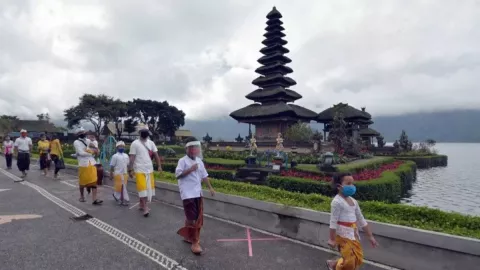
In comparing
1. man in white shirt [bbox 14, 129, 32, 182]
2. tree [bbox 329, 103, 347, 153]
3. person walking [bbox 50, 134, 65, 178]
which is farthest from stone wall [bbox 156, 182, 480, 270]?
tree [bbox 329, 103, 347, 153]

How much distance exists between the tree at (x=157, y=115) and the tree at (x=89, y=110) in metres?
9.87

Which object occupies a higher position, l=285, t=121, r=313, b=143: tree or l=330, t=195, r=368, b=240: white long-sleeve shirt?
l=285, t=121, r=313, b=143: tree

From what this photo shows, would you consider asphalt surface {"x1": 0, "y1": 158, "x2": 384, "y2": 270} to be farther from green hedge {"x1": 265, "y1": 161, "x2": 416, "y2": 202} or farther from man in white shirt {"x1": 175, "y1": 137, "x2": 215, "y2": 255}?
green hedge {"x1": 265, "y1": 161, "x2": 416, "y2": 202}

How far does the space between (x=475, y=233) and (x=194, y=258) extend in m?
4.17

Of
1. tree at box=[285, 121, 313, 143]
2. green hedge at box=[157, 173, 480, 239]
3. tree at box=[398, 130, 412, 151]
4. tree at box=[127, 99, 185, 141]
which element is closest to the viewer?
green hedge at box=[157, 173, 480, 239]

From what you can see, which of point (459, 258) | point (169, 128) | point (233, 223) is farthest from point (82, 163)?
point (169, 128)

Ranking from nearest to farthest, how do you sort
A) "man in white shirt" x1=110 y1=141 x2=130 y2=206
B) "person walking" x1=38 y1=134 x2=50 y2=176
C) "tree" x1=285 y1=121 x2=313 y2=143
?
1. "man in white shirt" x1=110 y1=141 x2=130 y2=206
2. "person walking" x1=38 y1=134 x2=50 y2=176
3. "tree" x1=285 y1=121 x2=313 y2=143

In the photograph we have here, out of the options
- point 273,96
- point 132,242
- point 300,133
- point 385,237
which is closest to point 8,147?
point 132,242

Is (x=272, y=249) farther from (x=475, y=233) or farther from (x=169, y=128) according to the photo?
(x=169, y=128)

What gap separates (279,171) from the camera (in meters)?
14.8

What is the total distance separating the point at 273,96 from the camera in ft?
135

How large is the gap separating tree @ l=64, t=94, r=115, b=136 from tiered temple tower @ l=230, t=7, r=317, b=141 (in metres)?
28.5

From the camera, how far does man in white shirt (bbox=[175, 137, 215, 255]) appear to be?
545cm

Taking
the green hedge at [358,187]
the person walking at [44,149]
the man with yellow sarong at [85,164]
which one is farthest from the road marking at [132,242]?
the person walking at [44,149]
